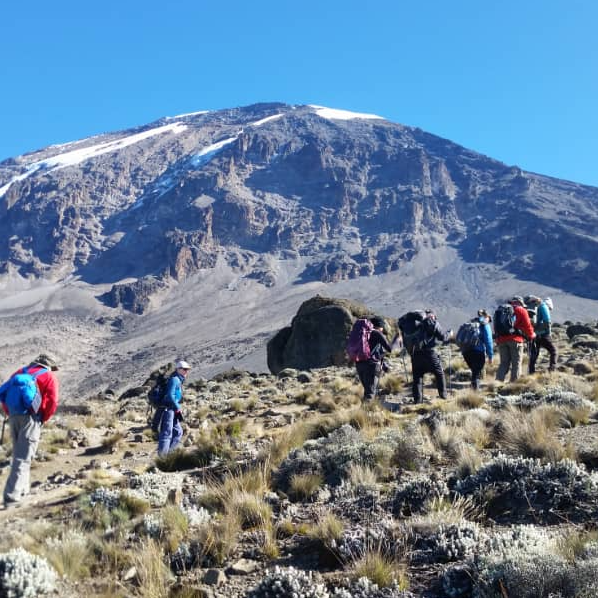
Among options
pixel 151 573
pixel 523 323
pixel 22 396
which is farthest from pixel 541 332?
pixel 151 573

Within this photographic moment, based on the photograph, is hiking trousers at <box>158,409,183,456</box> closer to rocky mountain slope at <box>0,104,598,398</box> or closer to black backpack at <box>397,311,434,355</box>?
black backpack at <box>397,311,434,355</box>

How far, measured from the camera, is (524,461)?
15.0 ft

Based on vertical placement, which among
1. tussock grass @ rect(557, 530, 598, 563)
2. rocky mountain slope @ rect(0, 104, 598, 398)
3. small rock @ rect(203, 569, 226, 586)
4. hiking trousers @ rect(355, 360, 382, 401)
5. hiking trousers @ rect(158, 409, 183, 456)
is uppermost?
rocky mountain slope @ rect(0, 104, 598, 398)

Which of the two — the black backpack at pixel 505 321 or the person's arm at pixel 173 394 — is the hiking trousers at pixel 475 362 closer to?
the black backpack at pixel 505 321

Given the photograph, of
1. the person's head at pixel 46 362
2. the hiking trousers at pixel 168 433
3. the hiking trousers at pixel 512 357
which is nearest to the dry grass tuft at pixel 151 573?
the person's head at pixel 46 362

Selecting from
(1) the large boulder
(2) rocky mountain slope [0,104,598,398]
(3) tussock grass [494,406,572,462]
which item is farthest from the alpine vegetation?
(2) rocky mountain slope [0,104,598,398]

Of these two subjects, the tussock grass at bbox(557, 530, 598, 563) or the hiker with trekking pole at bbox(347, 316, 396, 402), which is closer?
the tussock grass at bbox(557, 530, 598, 563)

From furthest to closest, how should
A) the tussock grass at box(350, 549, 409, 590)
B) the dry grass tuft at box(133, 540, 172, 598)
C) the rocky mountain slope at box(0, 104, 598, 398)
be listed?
the rocky mountain slope at box(0, 104, 598, 398)
the dry grass tuft at box(133, 540, 172, 598)
the tussock grass at box(350, 549, 409, 590)

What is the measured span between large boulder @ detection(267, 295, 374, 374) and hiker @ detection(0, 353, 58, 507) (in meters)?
19.2

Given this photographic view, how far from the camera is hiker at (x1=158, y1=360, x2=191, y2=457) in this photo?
806cm

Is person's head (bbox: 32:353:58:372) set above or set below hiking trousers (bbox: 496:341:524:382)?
above

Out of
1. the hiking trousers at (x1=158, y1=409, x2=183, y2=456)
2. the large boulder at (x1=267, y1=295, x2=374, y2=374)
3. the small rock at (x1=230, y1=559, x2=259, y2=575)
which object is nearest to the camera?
the small rock at (x1=230, y1=559, x2=259, y2=575)

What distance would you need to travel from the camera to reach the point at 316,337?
26.9 metres

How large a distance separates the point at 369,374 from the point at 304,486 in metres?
4.77
